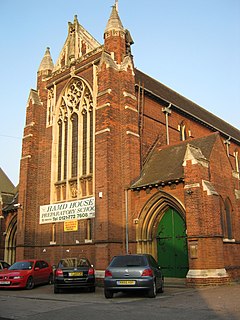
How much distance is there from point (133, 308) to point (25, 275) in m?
8.31

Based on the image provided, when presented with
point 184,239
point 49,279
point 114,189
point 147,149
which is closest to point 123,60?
point 147,149

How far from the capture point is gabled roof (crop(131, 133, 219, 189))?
61.2ft

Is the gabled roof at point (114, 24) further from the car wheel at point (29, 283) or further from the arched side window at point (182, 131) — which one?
the car wheel at point (29, 283)

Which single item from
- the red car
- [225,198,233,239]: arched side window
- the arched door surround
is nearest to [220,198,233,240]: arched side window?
[225,198,233,239]: arched side window

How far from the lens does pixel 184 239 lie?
60.9 feet

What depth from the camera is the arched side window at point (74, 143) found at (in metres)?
22.0

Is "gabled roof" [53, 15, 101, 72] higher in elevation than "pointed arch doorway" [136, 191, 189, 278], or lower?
higher

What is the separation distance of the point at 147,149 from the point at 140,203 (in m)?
4.43

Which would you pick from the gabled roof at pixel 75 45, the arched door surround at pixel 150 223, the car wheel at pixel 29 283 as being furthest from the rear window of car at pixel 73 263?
the gabled roof at pixel 75 45

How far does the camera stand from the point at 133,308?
10062 millimetres

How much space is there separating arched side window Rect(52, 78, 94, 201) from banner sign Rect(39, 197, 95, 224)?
589 millimetres

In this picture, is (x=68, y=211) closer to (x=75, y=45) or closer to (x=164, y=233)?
(x=164, y=233)

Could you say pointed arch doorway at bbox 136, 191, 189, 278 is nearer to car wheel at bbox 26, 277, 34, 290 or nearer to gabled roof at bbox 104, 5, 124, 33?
car wheel at bbox 26, 277, 34, 290

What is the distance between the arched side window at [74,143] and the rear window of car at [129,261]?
886 centimetres
